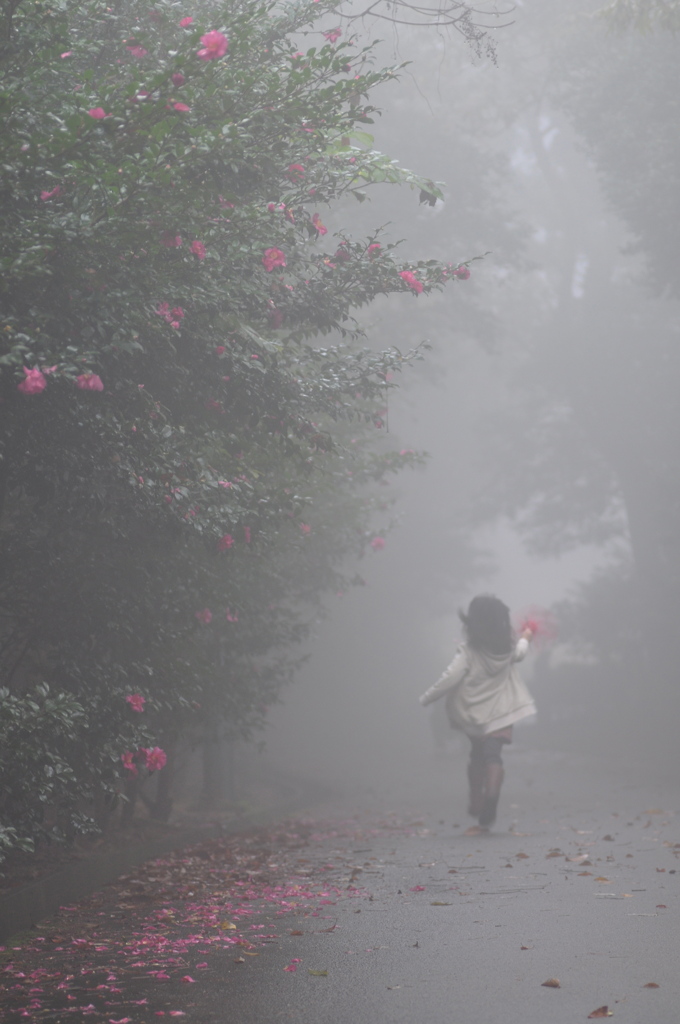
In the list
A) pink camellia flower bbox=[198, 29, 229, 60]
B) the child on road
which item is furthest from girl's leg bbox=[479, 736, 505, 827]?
pink camellia flower bbox=[198, 29, 229, 60]

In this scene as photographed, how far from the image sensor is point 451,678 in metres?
9.68

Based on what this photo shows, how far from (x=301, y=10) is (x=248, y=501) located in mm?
3384

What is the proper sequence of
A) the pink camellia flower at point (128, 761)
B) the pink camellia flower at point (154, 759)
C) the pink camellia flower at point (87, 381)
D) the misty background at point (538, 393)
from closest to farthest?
1. the pink camellia flower at point (87, 381)
2. the pink camellia flower at point (128, 761)
3. the pink camellia flower at point (154, 759)
4. the misty background at point (538, 393)

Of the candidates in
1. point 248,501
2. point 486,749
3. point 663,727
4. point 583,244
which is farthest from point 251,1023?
point 583,244

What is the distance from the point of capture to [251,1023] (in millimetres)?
3717

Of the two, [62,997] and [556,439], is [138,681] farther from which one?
[556,439]

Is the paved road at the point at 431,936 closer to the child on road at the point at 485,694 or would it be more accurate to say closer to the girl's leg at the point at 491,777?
the girl's leg at the point at 491,777

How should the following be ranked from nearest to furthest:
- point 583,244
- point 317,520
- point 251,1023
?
point 251,1023 < point 317,520 < point 583,244

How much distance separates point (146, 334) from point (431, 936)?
342 cm

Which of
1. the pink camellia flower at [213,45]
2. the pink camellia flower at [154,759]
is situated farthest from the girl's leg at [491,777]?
the pink camellia flower at [213,45]

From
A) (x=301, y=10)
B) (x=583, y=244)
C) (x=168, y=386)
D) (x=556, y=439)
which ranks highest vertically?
(x=583, y=244)

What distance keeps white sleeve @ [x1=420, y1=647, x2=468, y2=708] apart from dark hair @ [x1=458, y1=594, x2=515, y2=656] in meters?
0.19

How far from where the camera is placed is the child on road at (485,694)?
378 inches

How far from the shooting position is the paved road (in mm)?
3848
